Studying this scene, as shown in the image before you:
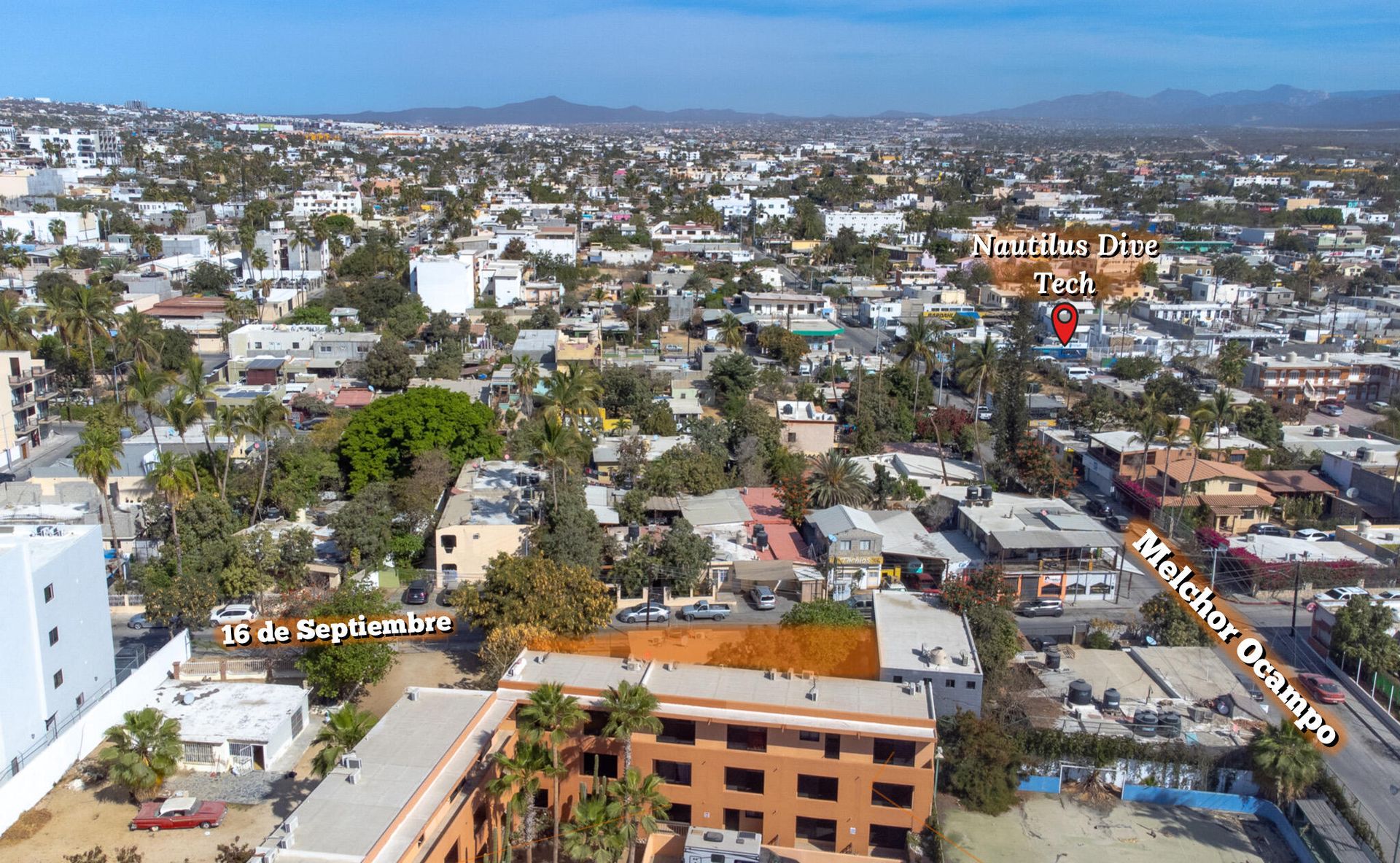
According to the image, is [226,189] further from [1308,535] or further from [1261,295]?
[1308,535]

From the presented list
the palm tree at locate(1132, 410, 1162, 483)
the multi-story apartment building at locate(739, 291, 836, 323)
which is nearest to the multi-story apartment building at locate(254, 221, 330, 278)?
the multi-story apartment building at locate(739, 291, 836, 323)

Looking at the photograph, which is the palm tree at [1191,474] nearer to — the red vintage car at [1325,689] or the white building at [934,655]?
the red vintage car at [1325,689]

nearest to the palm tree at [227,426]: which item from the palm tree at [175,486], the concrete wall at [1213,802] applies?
the palm tree at [175,486]

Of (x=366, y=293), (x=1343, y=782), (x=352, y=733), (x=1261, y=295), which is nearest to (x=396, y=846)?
(x=352, y=733)

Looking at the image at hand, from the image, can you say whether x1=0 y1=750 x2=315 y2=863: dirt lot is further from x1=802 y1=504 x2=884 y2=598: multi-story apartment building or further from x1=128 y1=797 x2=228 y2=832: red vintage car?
x1=802 y1=504 x2=884 y2=598: multi-story apartment building

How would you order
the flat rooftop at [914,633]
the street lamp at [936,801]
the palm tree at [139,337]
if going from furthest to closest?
the palm tree at [139,337]
the flat rooftop at [914,633]
the street lamp at [936,801]

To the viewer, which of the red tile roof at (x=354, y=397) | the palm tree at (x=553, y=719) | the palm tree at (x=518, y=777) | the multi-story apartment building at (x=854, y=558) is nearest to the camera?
the palm tree at (x=518, y=777)

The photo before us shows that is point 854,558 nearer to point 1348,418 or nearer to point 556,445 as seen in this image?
point 556,445

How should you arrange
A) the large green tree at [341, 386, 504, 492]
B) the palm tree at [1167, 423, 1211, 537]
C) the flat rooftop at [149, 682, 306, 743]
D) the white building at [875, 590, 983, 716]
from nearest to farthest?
the flat rooftop at [149, 682, 306, 743]
the white building at [875, 590, 983, 716]
the palm tree at [1167, 423, 1211, 537]
the large green tree at [341, 386, 504, 492]
